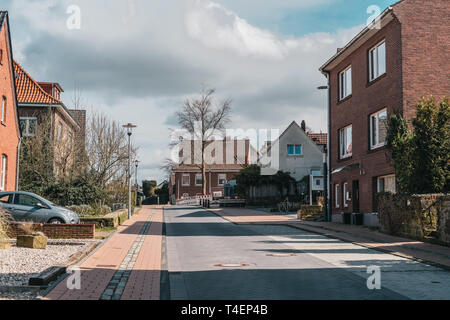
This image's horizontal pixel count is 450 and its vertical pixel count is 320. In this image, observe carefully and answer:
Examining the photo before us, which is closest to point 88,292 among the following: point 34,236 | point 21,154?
point 34,236

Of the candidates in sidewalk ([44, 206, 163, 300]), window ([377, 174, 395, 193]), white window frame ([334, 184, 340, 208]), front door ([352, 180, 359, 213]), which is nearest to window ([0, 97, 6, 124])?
sidewalk ([44, 206, 163, 300])

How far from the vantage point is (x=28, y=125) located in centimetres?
3584

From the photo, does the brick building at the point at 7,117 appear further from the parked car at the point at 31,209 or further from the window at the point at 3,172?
the parked car at the point at 31,209

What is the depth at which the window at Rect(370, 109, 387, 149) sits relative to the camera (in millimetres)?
23328

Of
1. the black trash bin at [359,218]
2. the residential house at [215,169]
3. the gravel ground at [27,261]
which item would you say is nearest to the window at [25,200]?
the gravel ground at [27,261]

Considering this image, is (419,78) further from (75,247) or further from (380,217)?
(75,247)

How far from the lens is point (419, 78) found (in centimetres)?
2130

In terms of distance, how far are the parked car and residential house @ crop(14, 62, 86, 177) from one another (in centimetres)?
1272

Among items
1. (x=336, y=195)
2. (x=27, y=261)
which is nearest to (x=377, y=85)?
(x=336, y=195)

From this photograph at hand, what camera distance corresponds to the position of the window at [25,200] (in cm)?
1886

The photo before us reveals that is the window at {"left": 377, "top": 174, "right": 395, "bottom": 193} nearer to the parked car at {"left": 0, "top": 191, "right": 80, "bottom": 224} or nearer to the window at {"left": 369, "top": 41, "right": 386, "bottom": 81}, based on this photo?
the window at {"left": 369, "top": 41, "right": 386, "bottom": 81}

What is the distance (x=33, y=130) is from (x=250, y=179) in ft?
72.7

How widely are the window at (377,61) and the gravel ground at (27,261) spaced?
1506cm

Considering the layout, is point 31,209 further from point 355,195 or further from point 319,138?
point 319,138
